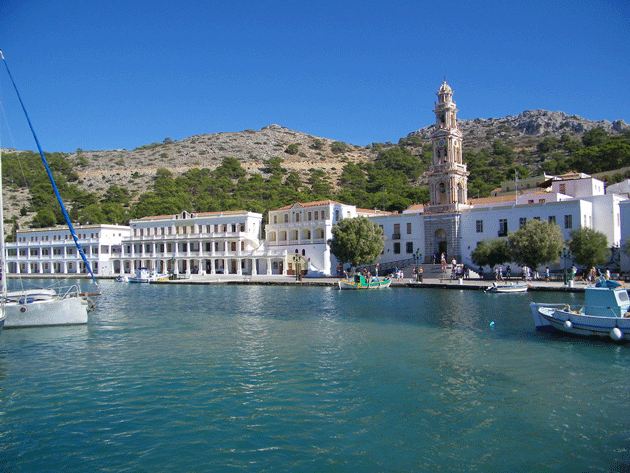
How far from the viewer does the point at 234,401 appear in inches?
484

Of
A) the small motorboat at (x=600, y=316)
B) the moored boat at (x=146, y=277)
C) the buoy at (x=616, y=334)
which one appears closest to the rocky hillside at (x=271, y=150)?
the moored boat at (x=146, y=277)

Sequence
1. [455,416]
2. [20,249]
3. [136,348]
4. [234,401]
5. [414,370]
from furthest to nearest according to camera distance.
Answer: [20,249] < [136,348] < [414,370] < [234,401] < [455,416]

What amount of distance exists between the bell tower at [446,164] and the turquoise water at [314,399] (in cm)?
2901

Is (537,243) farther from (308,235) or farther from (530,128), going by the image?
(530,128)

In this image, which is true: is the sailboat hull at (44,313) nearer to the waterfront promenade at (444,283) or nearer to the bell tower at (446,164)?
the waterfront promenade at (444,283)

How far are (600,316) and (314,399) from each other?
1292 centimetres

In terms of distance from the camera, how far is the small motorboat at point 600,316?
18406 mm

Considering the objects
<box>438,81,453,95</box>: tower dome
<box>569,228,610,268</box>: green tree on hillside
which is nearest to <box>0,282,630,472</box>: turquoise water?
<box>569,228,610,268</box>: green tree on hillside

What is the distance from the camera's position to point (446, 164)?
5041 centimetres

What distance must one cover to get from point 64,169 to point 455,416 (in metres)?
127

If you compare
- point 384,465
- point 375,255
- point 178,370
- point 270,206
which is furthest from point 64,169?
point 384,465

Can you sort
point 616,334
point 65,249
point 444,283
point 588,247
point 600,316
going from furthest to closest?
1. point 65,249
2. point 444,283
3. point 588,247
4. point 600,316
5. point 616,334

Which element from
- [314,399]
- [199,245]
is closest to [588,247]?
[314,399]

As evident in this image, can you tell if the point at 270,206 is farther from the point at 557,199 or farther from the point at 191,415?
the point at 191,415
